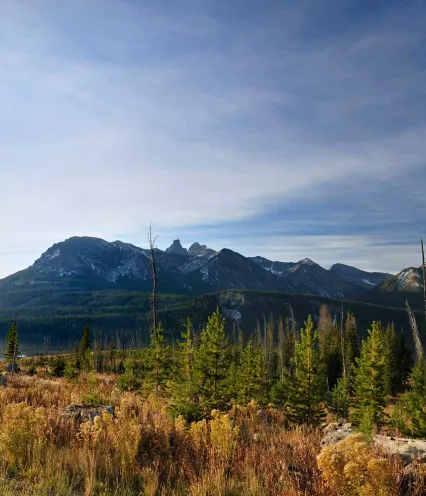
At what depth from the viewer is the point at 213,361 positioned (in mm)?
21328

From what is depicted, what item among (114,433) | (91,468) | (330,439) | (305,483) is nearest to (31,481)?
(91,468)

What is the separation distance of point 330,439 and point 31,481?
16.2 ft

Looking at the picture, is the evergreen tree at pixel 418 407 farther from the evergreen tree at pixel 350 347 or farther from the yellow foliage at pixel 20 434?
the evergreen tree at pixel 350 347

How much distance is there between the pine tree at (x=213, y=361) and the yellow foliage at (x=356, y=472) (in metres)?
16.7

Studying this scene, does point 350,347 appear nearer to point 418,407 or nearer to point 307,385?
point 418,407

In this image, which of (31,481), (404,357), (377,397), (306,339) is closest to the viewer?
(31,481)

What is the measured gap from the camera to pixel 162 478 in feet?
16.3

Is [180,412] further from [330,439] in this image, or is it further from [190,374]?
[190,374]

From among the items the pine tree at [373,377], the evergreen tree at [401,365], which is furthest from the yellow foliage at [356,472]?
the evergreen tree at [401,365]

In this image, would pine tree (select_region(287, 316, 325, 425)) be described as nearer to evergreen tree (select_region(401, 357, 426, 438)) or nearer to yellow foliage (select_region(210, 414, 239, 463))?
evergreen tree (select_region(401, 357, 426, 438))

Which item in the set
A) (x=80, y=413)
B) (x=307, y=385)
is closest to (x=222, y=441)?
(x=80, y=413)

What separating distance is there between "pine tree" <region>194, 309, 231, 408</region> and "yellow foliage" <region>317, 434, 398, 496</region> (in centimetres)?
1665

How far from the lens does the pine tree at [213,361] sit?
20828 millimetres

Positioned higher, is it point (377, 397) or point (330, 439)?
point (330, 439)
